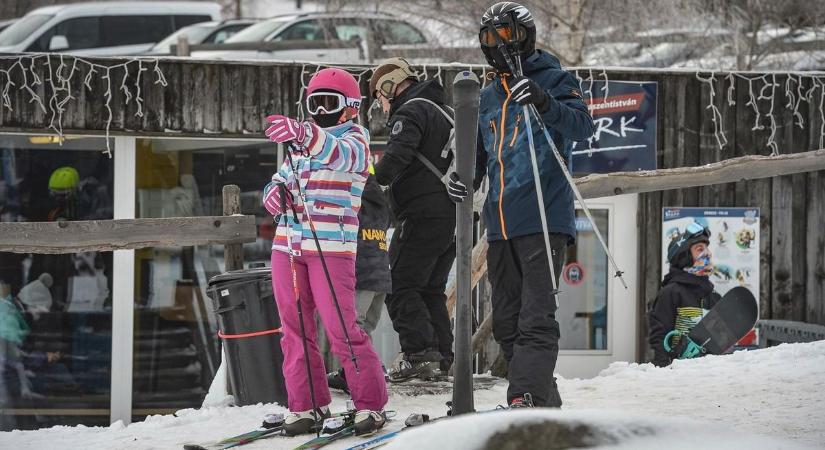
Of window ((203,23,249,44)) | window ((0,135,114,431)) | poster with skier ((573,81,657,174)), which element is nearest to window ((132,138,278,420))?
window ((0,135,114,431))

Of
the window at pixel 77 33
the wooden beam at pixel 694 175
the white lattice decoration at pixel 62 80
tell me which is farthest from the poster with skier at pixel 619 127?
the window at pixel 77 33

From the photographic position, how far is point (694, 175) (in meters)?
6.95

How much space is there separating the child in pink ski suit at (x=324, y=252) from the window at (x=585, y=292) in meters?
5.16

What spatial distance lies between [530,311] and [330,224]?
3.25ft

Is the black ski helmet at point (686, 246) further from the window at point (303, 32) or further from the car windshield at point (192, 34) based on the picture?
the car windshield at point (192, 34)

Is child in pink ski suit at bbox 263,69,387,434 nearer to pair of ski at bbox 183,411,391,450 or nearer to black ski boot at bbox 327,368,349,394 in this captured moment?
pair of ski at bbox 183,411,391,450

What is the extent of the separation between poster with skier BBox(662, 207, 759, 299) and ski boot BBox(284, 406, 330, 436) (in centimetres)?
549

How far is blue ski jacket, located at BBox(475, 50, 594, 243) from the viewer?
186 inches

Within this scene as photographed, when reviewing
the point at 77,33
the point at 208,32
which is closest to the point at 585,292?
the point at 208,32

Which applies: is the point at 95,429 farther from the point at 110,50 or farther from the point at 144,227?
the point at 110,50

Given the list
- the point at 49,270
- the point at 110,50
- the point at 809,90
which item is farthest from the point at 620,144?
the point at 110,50

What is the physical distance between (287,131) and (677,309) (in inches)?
150

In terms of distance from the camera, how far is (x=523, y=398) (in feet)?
15.1

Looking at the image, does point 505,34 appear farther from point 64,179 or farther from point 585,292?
point 64,179
